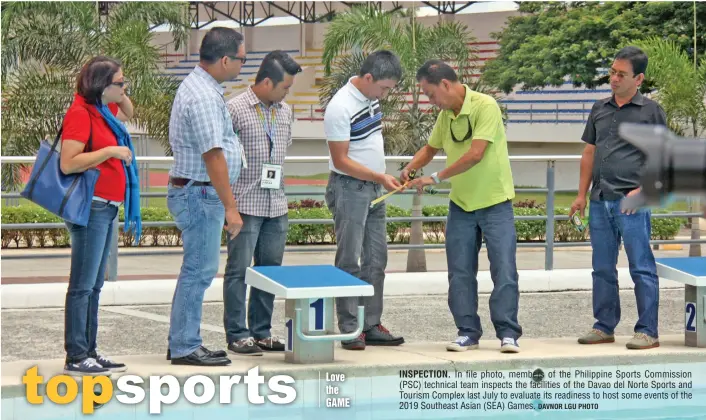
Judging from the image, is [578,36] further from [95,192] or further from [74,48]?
[95,192]

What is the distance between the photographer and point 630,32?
71.8 ft

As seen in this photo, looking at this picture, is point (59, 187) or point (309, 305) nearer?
point (59, 187)

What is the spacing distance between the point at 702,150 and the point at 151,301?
818 centimetres

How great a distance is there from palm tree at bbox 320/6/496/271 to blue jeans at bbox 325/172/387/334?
20.6ft

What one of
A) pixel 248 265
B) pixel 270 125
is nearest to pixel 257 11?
pixel 270 125

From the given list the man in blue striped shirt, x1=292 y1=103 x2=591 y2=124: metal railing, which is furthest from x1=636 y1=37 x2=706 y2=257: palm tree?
x1=292 y1=103 x2=591 y2=124: metal railing

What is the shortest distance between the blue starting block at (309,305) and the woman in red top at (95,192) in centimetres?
84

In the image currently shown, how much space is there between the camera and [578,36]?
935 inches

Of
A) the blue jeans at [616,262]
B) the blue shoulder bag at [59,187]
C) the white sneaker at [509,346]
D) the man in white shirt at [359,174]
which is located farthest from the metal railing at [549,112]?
the blue shoulder bag at [59,187]

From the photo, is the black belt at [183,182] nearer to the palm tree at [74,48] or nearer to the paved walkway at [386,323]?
the paved walkway at [386,323]

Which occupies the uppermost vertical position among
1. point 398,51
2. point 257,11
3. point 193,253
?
point 257,11

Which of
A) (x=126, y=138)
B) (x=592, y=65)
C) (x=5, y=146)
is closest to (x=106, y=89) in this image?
(x=126, y=138)

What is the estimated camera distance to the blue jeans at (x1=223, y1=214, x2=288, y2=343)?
593cm

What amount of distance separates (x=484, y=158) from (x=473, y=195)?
0.69 ft
